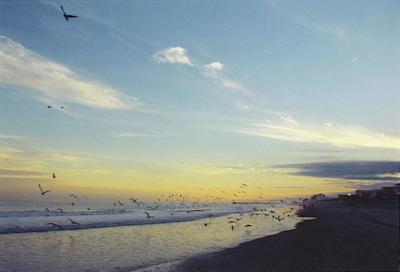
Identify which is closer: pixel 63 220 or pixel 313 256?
pixel 313 256

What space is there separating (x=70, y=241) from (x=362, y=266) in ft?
85.1

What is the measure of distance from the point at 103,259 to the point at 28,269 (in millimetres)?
4641

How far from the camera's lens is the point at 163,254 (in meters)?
26.3

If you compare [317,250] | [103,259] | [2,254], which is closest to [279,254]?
[317,250]

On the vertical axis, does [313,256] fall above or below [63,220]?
below

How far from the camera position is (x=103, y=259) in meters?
23.9

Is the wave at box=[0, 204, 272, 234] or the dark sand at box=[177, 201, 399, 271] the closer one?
the dark sand at box=[177, 201, 399, 271]

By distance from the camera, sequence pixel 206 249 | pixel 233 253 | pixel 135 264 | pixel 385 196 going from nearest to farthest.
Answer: pixel 135 264
pixel 233 253
pixel 206 249
pixel 385 196

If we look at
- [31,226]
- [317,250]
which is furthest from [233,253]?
[31,226]

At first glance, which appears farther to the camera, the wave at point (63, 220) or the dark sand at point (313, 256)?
the wave at point (63, 220)

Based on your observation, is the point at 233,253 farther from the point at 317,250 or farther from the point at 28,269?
the point at 28,269

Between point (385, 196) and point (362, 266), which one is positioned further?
point (385, 196)

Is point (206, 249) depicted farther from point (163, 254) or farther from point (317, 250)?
point (317, 250)

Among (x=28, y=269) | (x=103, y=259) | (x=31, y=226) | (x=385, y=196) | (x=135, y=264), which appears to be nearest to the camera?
(x=28, y=269)
